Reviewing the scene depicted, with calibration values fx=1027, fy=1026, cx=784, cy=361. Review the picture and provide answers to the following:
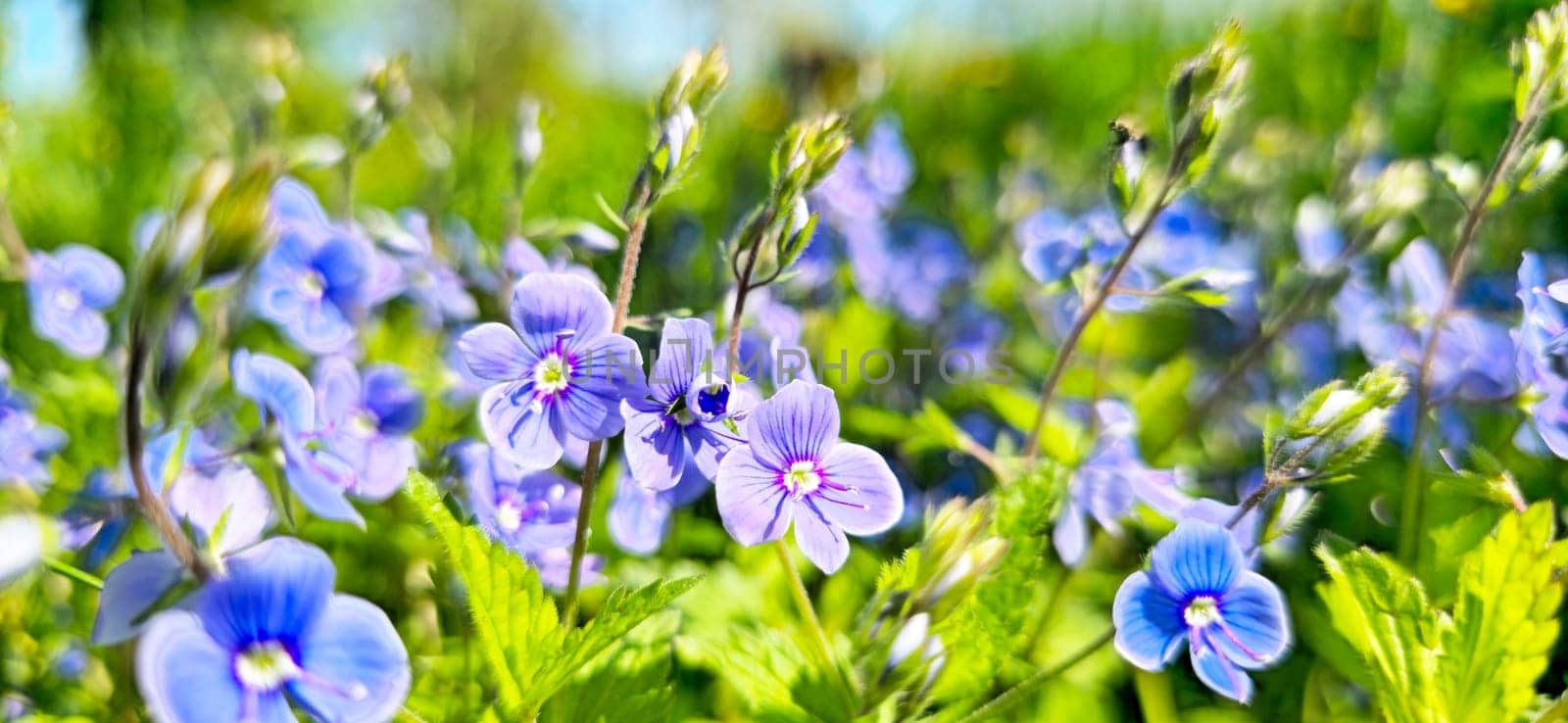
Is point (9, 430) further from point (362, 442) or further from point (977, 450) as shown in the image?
point (977, 450)

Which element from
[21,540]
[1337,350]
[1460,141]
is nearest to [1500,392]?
[1337,350]

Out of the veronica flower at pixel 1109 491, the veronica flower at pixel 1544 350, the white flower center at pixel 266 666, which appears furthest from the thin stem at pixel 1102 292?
the white flower center at pixel 266 666

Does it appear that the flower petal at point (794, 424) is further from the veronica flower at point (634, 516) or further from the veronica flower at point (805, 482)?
the veronica flower at point (634, 516)

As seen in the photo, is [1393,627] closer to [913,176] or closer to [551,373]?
[551,373]

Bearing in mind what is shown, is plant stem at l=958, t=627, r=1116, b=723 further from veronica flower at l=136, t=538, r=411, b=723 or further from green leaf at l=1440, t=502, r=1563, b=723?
veronica flower at l=136, t=538, r=411, b=723

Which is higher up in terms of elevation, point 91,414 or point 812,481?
point 812,481

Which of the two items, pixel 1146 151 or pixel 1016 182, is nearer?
pixel 1146 151

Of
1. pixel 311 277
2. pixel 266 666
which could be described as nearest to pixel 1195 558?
pixel 266 666
